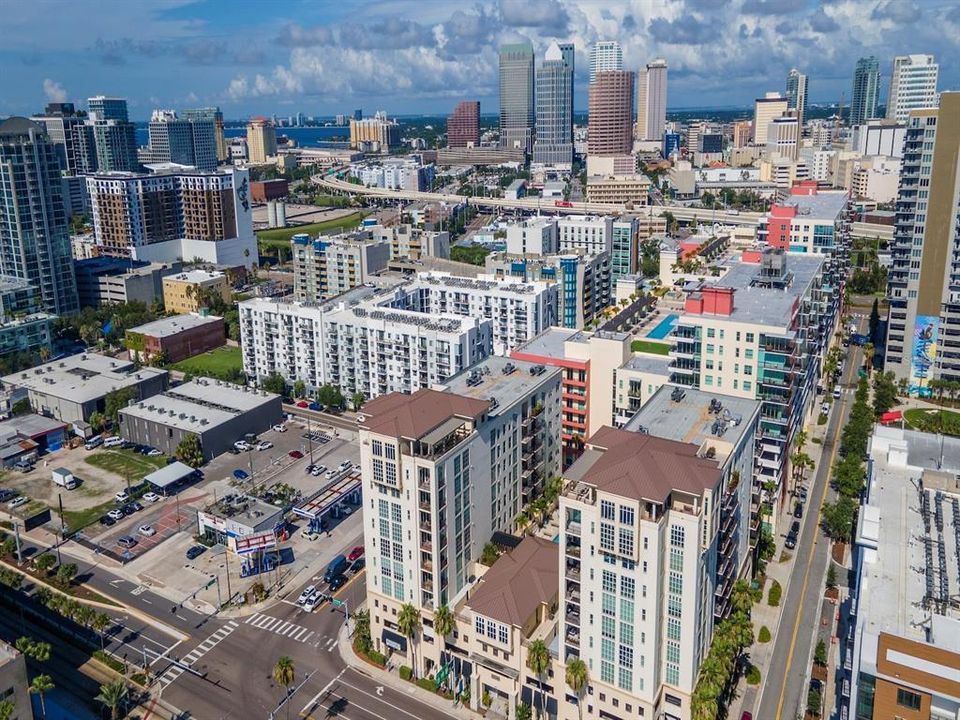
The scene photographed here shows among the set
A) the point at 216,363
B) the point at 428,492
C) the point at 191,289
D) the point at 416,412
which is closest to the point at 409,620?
the point at 428,492

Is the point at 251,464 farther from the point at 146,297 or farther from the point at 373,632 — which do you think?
the point at 146,297

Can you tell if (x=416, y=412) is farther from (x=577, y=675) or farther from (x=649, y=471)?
(x=577, y=675)

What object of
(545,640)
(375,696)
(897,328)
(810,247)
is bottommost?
(375,696)

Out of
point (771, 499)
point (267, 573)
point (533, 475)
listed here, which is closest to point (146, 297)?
point (267, 573)

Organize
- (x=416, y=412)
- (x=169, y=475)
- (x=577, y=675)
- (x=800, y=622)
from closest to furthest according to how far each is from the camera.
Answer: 1. (x=577, y=675)
2. (x=416, y=412)
3. (x=800, y=622)
4. (x=169, y=475)

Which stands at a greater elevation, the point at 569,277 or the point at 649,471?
the point at 649,471

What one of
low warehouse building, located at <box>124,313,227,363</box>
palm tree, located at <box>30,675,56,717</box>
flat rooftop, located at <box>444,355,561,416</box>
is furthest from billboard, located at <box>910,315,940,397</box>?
low warehouse building, located at <box>124,313,227,363</box>

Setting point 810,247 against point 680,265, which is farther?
point 680,265
